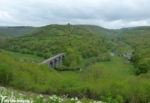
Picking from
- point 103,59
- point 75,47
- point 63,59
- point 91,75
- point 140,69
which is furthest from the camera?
point 75,47

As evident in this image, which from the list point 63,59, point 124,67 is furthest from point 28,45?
point 124,67

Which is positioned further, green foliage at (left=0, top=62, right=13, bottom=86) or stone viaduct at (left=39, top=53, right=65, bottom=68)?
stone viaduct at (left=39, top=53, right=65, bottom=68)

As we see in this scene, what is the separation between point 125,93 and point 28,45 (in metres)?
108

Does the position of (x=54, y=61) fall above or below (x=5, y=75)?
below

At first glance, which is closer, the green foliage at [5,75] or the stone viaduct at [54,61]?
the green foliage at [5,75]

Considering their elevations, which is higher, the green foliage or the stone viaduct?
the green foliage

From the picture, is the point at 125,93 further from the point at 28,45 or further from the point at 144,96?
the point at 28,45

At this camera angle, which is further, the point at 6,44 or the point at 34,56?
the point at 6,44

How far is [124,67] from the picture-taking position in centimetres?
9681

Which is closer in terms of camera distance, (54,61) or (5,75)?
(5,75)

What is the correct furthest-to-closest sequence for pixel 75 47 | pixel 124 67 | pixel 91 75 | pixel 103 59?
pixel 75 47 < pixel 103 59 < pixel 124 67 < pixel 91 75

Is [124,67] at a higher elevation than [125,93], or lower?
lower

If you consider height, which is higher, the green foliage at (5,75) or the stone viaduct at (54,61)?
the green foliage at (5,75)

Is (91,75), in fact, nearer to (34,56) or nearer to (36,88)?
(36,88)
